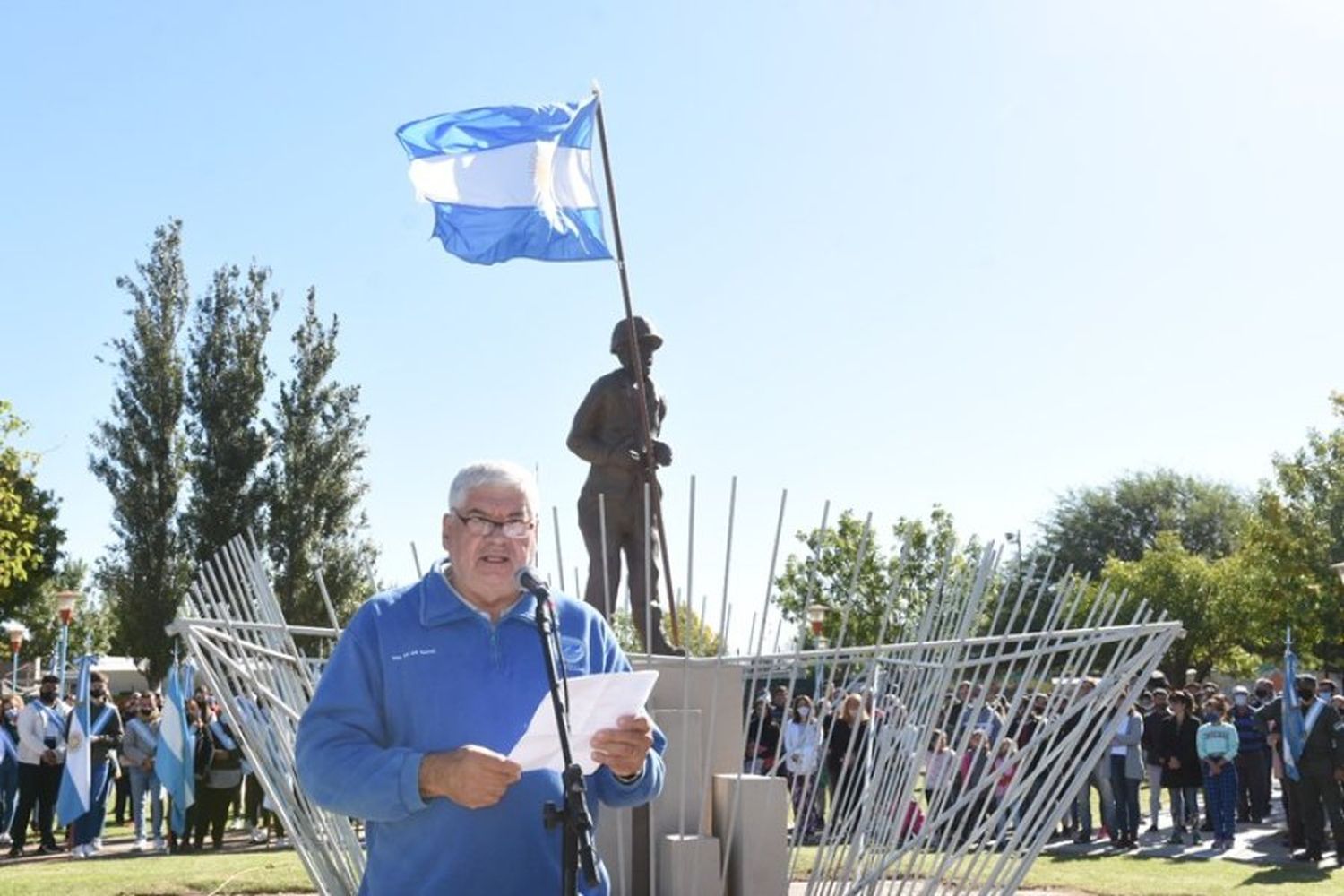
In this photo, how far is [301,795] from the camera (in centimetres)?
536

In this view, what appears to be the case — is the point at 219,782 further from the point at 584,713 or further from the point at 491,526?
the point at 584,713

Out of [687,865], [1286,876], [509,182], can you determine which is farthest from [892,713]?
[1286,876]

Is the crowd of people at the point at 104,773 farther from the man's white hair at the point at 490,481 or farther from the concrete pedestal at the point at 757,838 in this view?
the man's white hair at the point at 490,481

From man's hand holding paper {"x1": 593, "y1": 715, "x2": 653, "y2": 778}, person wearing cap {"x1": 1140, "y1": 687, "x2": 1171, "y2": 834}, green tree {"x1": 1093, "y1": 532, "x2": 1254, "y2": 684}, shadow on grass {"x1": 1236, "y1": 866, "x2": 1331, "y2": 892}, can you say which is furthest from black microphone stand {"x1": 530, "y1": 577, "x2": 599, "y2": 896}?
green tree {"x1": 1093, "y1": 532, "x2": 1254, "y2": 684}

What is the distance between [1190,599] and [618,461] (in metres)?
47.8

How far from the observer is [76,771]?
1431 centimetres

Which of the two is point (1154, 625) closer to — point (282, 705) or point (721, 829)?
point (721, 829)

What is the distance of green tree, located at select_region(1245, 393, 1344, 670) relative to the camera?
108ft

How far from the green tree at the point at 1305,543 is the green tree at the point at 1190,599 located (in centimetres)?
1394

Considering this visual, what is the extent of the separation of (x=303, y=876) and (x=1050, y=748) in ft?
23.0

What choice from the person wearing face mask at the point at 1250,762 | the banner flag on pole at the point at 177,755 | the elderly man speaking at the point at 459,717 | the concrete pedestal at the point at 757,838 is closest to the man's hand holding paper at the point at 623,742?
the elderly man speaking at the point at 459,717

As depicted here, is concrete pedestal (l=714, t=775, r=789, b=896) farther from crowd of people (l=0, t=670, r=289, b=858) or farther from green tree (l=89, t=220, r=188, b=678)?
green tree (l=89, t=220, r=188, b=678)

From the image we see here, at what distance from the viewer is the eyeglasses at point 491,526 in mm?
3174

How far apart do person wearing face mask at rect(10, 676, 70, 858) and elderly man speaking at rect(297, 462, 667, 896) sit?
13151 mm
